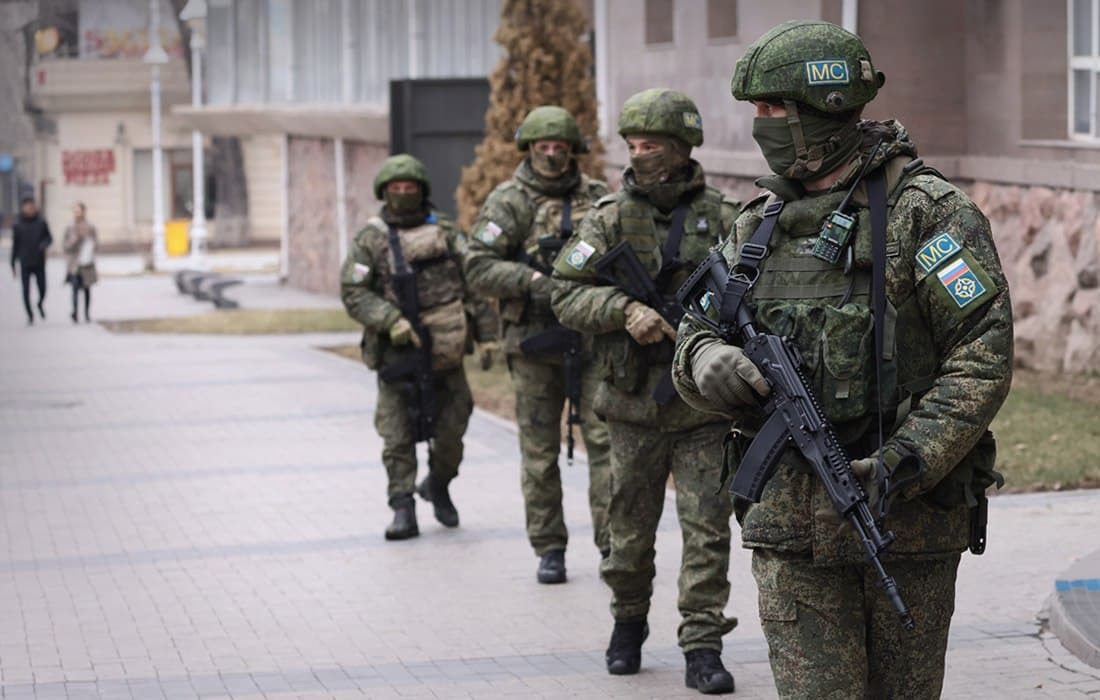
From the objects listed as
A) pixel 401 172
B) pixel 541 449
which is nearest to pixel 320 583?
pixel 541 449

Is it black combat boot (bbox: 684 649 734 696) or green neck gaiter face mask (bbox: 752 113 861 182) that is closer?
green neck gaiter face mask (bbox: 752 113 861 182)

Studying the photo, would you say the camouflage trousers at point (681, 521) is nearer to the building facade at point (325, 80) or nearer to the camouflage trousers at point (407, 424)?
the camouflage trousers at point (407, 424)

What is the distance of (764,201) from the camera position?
462cm

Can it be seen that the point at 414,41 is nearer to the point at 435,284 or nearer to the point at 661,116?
the point at 435,284

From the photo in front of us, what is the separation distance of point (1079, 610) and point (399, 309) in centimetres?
390

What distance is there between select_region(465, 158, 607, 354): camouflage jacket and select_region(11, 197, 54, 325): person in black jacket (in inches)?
785

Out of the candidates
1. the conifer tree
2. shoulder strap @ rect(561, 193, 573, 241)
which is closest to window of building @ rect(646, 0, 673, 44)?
the conifer tree

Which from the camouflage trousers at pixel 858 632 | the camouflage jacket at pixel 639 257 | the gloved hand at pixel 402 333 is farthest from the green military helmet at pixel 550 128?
the camouflage trousers at pixel 858 632

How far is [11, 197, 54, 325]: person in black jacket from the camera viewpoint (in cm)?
2773

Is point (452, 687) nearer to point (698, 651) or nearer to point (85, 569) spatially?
point (698, 651)

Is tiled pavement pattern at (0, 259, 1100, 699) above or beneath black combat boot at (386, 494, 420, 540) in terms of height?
beneath

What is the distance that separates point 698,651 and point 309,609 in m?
2.30

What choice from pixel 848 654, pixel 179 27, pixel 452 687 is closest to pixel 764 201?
pixel 848 654

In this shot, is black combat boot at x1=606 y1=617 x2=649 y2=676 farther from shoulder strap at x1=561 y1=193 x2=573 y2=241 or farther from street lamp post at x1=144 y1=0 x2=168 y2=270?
street lamp post at x1=144 y1=0 x2=168 y2=270
